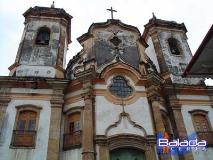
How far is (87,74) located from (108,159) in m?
4.60

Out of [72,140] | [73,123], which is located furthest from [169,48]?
[72,140]

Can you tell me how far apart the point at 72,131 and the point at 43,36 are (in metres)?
7.81

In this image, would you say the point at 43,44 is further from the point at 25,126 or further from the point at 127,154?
→ the point at 127,154

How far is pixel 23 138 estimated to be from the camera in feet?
47.5

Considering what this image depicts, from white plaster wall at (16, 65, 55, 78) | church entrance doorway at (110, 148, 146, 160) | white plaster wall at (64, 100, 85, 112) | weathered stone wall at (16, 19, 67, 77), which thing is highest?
weathered stone wall at (16, 19, 67, 77)

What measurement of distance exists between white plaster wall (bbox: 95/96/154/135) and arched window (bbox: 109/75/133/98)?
74 centimetres

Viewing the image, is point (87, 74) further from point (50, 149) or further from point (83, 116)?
point (50, 149)

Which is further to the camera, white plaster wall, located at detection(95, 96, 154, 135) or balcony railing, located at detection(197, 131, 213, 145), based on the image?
balcony railing, located at detection(197, 131, 213, 145)

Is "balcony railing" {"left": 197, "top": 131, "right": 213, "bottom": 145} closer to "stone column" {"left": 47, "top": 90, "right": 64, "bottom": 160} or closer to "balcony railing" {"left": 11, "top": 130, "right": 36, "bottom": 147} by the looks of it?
"stone column" {"left": 47, "top": 90, "right": 64, "bottom": 160}

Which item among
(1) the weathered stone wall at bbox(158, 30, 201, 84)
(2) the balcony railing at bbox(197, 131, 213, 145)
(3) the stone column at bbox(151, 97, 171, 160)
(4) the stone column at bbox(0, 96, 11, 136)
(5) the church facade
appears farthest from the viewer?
(1) the weathered stone wall at bbox(158, 30, 201, 84)

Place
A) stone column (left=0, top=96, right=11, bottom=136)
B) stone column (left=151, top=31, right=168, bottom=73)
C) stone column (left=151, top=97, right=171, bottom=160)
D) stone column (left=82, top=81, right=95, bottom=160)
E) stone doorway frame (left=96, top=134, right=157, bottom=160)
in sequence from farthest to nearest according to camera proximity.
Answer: stone column (left=151, top=31, right=168, bottom=73)
stone column (left=0, top=96, right=11, bottom=136)
stone column (left=151, top=97, right=171, bottom=160)
stone doorway frame (left=96, top=134, right=157, bottom=160)
stone column (left=82, top=81, right=95, bottom=160)

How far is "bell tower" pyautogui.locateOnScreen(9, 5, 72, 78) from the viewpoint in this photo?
692 inches

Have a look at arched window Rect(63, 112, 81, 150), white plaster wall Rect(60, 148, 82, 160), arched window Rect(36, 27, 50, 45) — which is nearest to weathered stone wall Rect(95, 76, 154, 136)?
arched window Rect(63, 112, 81, 150)

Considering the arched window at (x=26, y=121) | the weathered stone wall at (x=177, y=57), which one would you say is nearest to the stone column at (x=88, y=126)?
the arched window at (x=26, y=121)
